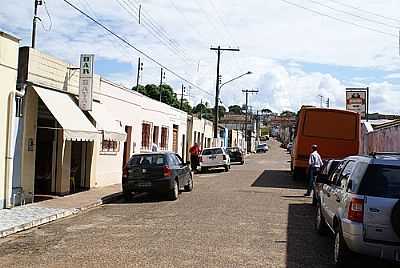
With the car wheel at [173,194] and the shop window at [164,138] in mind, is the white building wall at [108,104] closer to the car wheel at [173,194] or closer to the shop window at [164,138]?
the shop window at [164,138]

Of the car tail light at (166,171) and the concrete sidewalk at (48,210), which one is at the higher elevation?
the car tail light at (166,171)

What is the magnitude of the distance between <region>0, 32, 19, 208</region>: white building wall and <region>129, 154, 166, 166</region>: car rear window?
4585 millimetres

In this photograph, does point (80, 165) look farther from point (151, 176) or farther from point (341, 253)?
point (341, 253)

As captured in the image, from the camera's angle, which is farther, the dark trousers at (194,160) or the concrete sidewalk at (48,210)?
the dark trousers at (194,160)

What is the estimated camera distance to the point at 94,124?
18.8 meters

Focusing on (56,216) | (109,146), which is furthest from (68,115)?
(109,146)

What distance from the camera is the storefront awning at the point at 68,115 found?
51.2ft

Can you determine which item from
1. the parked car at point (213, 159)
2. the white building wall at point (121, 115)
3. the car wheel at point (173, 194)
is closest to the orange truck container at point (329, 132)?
the white building wall at point (121, 115)

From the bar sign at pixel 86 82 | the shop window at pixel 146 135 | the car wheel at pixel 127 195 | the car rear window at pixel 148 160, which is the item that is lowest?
the car wheel at pixel 127 195

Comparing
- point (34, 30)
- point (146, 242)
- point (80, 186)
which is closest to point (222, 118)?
point (34, 30)

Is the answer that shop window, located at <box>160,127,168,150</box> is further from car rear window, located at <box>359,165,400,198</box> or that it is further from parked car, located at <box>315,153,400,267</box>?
car rear window, located at <box>359,165,400,198</box>

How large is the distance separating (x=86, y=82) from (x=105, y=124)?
6.03 feet

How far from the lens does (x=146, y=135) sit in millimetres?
29812

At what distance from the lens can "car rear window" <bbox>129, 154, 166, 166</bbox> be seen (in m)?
18.1
